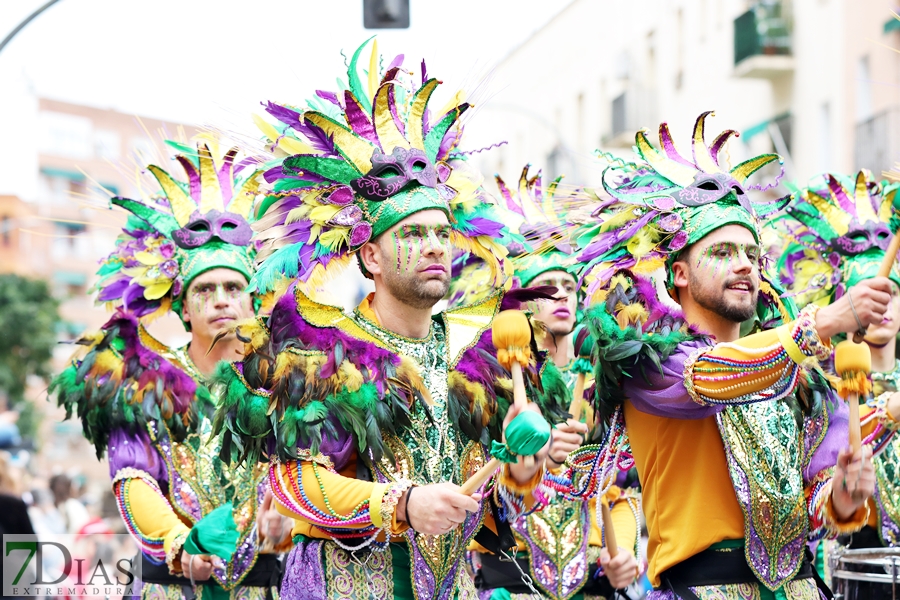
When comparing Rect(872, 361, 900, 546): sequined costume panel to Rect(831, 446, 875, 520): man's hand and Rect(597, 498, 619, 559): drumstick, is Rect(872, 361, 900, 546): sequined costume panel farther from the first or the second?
Rect(831, 446, 875, 520): man's hand

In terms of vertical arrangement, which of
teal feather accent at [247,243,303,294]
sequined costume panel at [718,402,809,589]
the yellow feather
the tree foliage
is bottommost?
the tree foliage

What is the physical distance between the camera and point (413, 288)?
5.28 meters

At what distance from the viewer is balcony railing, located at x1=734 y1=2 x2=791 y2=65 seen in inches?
899

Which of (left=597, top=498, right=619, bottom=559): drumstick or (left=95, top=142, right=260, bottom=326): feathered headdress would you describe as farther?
(left=95, top=142, right=260, bottom=326): feathered headdress

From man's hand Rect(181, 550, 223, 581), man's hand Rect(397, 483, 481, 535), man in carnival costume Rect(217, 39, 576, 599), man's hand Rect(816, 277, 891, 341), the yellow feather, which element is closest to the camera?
man's hand Rect(816, 277, 891, 341)

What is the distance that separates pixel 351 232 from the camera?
541cm

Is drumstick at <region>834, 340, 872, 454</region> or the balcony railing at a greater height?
the balcony railing

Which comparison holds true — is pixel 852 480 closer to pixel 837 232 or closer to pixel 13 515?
pixel 837 232

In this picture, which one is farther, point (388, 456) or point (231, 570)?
point (231, 570)

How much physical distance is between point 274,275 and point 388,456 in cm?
78

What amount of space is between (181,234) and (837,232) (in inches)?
124

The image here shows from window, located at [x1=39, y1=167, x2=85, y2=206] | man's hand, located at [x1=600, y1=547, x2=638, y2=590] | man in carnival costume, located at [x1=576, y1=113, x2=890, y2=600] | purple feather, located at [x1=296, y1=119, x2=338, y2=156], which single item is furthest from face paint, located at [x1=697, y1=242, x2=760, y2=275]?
window, located at [x1=39, y1=167, x2=85, y2=206]

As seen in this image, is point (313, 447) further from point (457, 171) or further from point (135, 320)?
point (135, 320)

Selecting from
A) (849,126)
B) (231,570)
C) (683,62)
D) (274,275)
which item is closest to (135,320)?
(231,570)
